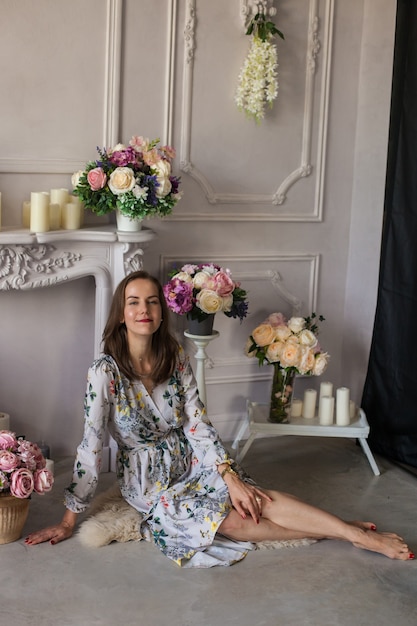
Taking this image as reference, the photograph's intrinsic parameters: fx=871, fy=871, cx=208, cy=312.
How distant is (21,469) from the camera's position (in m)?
2.90

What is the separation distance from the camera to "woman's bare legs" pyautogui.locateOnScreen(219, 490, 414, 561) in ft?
9.71

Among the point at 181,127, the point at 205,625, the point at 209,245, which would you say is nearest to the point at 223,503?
the point at 205,625

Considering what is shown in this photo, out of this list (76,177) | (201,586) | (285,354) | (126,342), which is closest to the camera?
(201,586)

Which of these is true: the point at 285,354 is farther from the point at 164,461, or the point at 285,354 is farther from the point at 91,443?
the point at 91,443

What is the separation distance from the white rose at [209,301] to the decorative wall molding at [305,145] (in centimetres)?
49

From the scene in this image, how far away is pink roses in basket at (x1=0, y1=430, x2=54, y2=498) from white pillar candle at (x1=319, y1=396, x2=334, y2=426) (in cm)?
134

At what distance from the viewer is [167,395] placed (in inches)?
123

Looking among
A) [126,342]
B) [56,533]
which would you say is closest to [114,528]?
[56,533]

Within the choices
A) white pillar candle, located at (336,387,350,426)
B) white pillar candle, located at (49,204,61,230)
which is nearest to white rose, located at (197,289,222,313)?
white pillar candle, located at (49,204,61,230)

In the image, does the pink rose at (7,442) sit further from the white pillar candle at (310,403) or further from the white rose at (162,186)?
the white pillar candle at (310,403)

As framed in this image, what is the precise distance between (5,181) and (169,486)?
1349 mm

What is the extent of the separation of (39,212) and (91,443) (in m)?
0.91

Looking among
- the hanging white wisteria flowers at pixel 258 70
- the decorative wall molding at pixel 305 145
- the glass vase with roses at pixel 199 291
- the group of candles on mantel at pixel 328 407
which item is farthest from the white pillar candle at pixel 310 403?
the hanging white wisteria flowers at pixel 258 70

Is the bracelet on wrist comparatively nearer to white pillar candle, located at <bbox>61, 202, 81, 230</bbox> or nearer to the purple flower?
the purple flower
